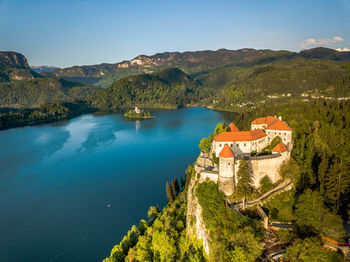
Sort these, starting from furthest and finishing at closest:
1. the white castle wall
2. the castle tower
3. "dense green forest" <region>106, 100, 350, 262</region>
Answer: the white castle wall, the castle tower, "dense green forest" <region>106, 100, 350, 262</region>

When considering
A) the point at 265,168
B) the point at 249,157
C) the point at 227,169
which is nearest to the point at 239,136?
the point at 249,157

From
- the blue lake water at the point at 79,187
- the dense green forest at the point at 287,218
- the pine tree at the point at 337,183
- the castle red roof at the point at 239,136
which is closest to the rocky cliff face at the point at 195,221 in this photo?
the dense green forest at the point at 287,218

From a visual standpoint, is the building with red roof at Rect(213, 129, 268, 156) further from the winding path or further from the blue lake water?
the blue lake water

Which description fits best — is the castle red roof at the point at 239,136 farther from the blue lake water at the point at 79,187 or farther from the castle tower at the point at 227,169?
the blue lake water at the point at 79,187

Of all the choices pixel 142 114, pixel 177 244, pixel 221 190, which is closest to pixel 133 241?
pixel 177 244

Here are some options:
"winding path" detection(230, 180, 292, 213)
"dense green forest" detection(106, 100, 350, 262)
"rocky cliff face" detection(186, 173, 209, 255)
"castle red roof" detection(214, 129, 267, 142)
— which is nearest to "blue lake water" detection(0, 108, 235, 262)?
"dense green forest" detection(106, 100, 350, 262)

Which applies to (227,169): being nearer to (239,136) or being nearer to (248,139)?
(248,139)

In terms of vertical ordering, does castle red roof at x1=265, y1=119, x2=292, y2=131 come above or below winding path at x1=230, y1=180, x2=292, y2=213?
above

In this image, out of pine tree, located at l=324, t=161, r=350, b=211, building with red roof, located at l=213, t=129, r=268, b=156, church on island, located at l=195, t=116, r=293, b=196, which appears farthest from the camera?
building with red roof, located at l=213, t=129, r=268, b=156

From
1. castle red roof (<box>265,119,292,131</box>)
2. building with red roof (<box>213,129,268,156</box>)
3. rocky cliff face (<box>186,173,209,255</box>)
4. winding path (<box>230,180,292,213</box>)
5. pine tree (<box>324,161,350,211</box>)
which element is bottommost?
rocky cliff face (<box>186,173,209,255</box>)
